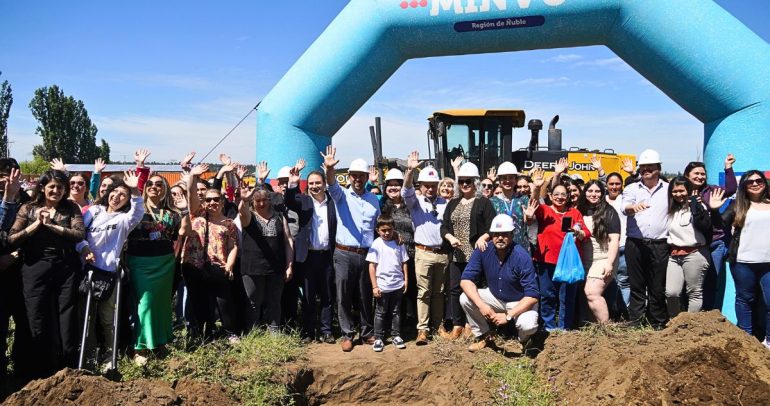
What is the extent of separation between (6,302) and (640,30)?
718 centimetres

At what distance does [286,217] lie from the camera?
5.27m

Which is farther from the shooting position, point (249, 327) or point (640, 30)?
point (640, 30)

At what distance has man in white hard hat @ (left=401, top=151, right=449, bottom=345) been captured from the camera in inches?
210

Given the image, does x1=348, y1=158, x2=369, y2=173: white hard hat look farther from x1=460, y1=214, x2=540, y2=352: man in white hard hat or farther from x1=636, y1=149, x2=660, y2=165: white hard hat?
x1=636, y1=149, x2=660, y2=165: white hard hat

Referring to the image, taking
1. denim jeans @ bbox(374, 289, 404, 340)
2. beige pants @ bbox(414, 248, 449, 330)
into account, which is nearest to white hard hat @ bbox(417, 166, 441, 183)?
beige pants @ bbox(414, 248, 449, 330)

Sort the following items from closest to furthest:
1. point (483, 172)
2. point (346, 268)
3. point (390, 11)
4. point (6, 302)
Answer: point (6, 302) → point (346, 268) → point (390, 11) → point (483, 172)

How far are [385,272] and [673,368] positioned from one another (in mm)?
2535

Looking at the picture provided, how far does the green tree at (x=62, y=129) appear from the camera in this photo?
41.3 m

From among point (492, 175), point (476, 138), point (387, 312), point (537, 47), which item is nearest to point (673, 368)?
point (387, 312)

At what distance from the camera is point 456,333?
5398 millimetres

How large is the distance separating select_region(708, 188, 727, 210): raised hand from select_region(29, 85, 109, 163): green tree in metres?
45.3

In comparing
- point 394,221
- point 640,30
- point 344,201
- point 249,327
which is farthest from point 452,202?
point 640,30

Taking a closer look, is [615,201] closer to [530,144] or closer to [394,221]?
[394,221]

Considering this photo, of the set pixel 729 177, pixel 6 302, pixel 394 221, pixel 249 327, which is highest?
pixel 729 177
